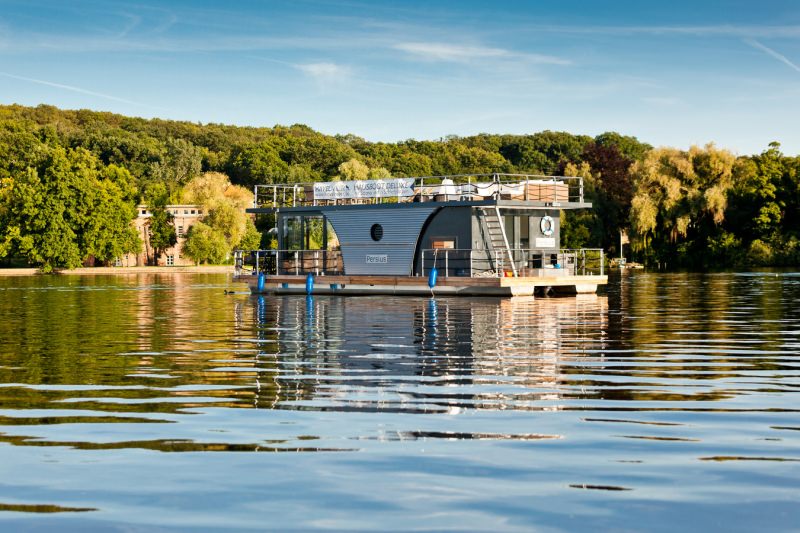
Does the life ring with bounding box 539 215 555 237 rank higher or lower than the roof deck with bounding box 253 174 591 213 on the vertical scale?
lower

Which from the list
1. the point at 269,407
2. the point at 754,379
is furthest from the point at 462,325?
the point at 269,407

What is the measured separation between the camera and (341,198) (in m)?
44.5

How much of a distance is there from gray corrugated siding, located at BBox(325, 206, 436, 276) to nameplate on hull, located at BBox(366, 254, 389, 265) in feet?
0.27

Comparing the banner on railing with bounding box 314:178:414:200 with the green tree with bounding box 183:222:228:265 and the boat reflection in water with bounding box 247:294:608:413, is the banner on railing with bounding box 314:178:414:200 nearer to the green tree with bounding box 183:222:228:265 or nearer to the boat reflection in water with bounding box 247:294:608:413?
the boat reflection in water with bounding box 247:294:608:413

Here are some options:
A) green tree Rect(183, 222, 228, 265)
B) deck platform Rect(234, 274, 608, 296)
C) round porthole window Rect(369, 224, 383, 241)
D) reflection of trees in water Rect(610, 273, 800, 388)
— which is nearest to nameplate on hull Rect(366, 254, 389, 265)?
round porthole window Rect(369, 224, 383, 241)

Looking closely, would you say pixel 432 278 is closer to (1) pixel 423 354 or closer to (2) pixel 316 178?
(1) pixel 423 354

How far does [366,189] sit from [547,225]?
769 centimetres

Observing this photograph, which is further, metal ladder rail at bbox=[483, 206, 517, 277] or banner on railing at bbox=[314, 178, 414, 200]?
banner on railing at bbox=[314, 178, 414, 200]

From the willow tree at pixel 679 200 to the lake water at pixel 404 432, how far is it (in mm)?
53819

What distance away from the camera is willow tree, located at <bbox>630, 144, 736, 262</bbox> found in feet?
242

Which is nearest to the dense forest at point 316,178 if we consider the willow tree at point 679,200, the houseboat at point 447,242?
the willow tree at point 679,200

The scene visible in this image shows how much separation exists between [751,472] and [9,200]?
97.3 meters

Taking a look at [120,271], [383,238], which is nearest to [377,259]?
[383,238]

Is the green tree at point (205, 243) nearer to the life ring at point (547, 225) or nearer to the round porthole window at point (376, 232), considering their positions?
the round porthole window at point (376, 232)
